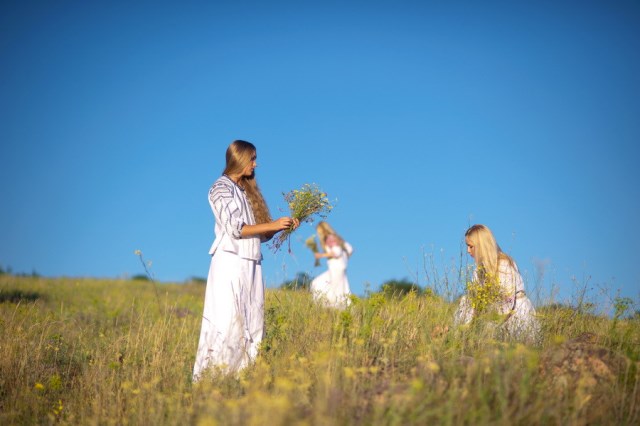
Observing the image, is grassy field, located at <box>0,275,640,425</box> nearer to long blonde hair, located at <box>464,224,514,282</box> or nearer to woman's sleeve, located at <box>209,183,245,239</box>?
long blonde hair, located at <box>464,224,514,282</box>

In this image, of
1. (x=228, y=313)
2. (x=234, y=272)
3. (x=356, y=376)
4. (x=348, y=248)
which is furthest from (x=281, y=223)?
(x=348, y=248)

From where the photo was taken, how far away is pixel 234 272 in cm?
649

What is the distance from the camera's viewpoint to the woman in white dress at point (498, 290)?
6.80m

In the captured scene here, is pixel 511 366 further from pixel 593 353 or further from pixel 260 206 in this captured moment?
pixel 260 206

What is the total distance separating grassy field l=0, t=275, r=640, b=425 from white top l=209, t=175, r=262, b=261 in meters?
0.99

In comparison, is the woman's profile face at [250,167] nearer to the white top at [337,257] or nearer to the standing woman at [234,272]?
the standing woman at [234,272]

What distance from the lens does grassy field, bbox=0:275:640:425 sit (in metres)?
4.14

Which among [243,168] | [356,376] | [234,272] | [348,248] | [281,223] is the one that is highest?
[348,248]

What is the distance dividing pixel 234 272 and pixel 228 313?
404 millimetres

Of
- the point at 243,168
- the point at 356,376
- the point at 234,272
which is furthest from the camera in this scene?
the point at 243,168

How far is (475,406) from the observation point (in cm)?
420

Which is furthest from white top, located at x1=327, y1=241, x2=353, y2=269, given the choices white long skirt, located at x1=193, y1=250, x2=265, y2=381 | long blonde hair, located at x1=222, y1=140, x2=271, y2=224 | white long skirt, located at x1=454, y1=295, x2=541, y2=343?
white long skirt, located at x1=193, y1=250, x2=265, y2=381

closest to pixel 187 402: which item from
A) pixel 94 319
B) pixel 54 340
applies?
pixel 54 340

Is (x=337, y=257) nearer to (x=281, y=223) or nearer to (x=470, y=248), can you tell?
(x=470, y=248)
